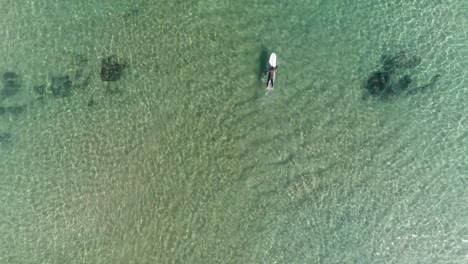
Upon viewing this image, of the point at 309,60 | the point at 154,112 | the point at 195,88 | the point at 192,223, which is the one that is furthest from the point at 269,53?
the point at 192,223

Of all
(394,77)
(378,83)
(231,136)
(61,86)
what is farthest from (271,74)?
(61,86)

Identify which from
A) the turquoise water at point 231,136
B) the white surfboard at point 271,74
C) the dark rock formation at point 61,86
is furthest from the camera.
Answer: the dark rock formation at point 61,86

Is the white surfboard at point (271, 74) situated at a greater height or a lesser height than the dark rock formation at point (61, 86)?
greater

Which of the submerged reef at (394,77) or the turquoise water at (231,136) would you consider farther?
the submerged reef at (394,77)

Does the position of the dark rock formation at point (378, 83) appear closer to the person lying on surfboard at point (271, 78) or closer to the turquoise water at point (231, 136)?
the turquoise water at point (231, 136)

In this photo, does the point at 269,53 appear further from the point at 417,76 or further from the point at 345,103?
the point at 417,76

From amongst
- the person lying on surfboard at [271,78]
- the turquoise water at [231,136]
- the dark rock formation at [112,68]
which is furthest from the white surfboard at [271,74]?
the dark rock formation at [112,68]

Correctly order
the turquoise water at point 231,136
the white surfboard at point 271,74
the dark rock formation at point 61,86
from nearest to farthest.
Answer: the turquoise water at point 231,136 < the white surfboard at point 271,74 < the dark rock formation at point 61,86

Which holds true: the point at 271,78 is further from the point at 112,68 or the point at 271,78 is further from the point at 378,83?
the point at 112,68

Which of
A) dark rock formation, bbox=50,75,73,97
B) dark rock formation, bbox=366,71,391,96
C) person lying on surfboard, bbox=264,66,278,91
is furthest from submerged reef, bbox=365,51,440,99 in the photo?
dark rock formation, bbox=50,75,73,97
